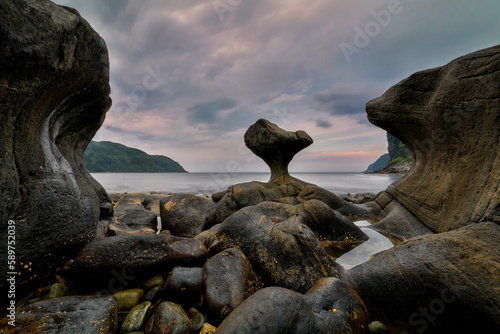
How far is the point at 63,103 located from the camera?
377 centimetres

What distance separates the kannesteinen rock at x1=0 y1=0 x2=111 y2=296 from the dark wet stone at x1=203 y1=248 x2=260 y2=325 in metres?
2.40

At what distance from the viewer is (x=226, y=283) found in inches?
121

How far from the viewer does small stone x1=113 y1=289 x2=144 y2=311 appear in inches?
107

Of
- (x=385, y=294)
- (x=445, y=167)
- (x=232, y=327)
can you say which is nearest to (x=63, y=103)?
(x=232, y=327)

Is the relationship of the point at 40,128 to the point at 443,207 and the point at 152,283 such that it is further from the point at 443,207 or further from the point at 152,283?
the point at 443,207

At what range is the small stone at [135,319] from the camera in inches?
93.9

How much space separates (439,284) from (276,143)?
14604mm

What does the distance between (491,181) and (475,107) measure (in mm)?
2155

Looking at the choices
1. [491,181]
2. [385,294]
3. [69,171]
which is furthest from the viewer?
[491,181]

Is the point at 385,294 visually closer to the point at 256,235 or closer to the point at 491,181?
the point at 256,235

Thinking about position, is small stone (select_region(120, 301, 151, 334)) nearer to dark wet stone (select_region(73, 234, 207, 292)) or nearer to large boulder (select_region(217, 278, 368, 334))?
dark wet stone (select_region(73, 234, 207, 292))

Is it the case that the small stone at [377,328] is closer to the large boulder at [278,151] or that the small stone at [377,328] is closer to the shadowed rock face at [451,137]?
the shadowed rock face at [451,137]

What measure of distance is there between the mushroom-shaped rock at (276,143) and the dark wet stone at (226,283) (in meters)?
13.6

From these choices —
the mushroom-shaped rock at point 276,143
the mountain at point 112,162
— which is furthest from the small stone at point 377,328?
the mountain at point 112,162
